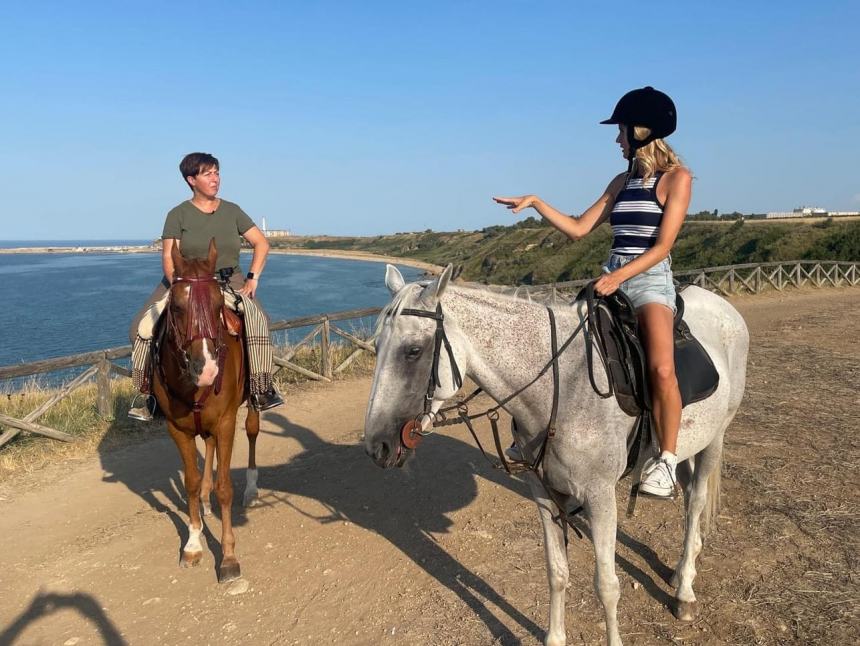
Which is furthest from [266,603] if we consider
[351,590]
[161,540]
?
[161,540]

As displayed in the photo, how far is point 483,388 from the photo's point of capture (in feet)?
10.2

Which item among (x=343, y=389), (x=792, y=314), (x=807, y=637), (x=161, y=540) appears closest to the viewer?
(x=807, y=637)

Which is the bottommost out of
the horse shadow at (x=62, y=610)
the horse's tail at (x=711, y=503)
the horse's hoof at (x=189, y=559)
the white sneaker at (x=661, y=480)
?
the horse shadow at (x=62, y=610)

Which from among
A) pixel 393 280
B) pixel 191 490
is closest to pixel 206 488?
pixel 191 490

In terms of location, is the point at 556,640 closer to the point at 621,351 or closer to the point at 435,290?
the point at 621,351

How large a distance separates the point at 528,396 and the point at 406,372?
747mm

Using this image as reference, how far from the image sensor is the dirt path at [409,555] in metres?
4.08

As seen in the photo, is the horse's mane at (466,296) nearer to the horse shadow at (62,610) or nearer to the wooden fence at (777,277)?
the horse shadow at (62,610)

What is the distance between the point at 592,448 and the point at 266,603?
2950 mm

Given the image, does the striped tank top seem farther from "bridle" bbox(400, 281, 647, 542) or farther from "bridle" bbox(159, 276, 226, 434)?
"bridle" bbox(159, 276, 226, 434)

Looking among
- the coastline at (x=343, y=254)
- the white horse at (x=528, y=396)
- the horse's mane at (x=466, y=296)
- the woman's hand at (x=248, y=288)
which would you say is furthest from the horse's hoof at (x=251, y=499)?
the coastline at (x=343, y=254)

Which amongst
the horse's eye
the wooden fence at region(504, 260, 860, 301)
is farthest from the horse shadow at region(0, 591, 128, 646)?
the wooden fence at region(504, 260, 860, 301)

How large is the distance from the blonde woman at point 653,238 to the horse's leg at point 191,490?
3.81 metres

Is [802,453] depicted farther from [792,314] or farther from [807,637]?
[792,314]
